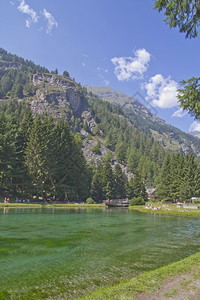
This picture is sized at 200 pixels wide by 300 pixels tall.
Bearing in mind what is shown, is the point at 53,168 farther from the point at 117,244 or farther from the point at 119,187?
the point at 117,244

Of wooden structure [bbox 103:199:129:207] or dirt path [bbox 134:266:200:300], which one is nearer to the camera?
dirt path [bbox 134:266:200:300]

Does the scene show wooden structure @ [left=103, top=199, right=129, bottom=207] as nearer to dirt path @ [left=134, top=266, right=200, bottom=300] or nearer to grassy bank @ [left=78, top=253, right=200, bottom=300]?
grassy bank @ [left=78, top=253, right=200, bottom=300]

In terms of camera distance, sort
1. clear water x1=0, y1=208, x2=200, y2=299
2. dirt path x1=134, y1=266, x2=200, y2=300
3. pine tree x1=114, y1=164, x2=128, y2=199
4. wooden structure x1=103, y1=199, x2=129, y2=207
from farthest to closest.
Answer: pine tree x1=114, y1=164, x2=128, y2=199 → wooden structure x1=103, y1=199, x2=129, y2=207 → clear water x1=0, y1=208, x2=200, y2=299 → dirt path x1=134, y1=266, x2=200, y2=300

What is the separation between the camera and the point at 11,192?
5891cm

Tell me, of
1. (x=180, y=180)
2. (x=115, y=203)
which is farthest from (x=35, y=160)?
(x=180, y=180)

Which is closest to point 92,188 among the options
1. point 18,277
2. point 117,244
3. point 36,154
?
point 36,154

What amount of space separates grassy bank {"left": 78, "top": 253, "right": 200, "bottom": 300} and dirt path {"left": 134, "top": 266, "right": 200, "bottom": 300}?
125mm

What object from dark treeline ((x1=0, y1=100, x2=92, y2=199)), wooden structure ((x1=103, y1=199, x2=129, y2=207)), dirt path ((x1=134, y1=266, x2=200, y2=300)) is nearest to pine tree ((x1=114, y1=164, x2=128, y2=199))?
wooden structure ((x1=103, y1=199, x2=129, y2=207))

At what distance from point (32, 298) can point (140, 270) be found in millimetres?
4981

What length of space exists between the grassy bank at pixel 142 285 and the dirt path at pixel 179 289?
0.12 m

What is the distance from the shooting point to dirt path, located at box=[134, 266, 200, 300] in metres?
5.89

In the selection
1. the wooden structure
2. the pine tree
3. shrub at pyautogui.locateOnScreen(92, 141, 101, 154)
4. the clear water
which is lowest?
the wooden structure

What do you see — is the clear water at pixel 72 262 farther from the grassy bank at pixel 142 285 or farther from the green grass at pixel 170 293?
the green grass at pixel 170 293

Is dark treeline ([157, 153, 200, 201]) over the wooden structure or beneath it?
over
